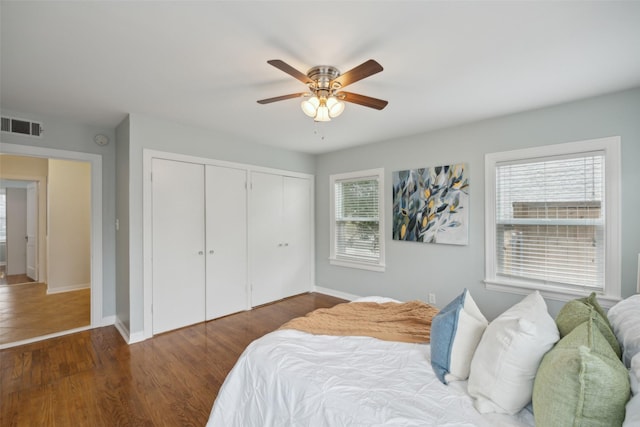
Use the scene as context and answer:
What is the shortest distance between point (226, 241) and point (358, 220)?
6.69 feet

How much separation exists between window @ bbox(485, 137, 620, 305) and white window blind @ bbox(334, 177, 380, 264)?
1567 mm

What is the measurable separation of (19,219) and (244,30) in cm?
797

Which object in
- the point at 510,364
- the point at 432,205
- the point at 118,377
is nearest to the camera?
the point at 510,364

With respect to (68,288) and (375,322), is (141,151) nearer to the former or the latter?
(375,322)

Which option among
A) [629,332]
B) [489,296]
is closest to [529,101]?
[489,296]

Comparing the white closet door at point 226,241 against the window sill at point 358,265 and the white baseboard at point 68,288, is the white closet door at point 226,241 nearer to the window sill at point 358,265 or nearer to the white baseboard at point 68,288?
the window sill at point 358,265

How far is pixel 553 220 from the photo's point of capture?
2.88 metres

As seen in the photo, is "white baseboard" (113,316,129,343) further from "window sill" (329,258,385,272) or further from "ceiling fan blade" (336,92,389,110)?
"ceiling fan blade" (336,92,389,110)

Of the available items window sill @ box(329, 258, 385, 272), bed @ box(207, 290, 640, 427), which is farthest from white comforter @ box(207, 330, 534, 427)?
window sill @ box(329, 258, 385, 272)

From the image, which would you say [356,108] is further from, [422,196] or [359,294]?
[359,294]

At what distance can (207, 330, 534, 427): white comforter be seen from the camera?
3.74ft

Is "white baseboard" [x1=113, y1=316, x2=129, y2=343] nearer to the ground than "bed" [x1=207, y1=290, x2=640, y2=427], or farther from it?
nearer to the ground

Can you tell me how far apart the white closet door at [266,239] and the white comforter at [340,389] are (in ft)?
8.33

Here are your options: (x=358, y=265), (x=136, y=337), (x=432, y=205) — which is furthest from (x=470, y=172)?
(x=136, y=337)
